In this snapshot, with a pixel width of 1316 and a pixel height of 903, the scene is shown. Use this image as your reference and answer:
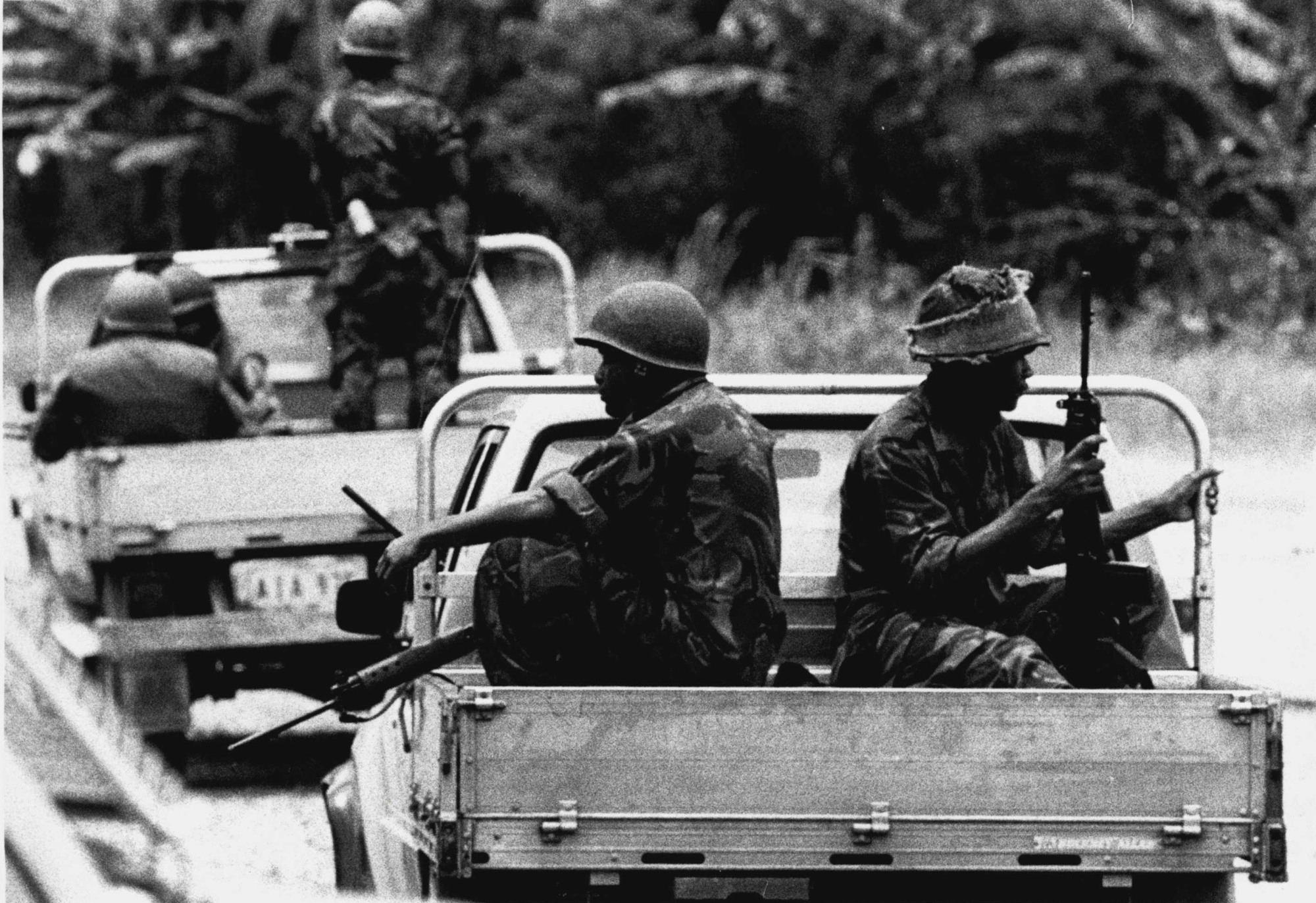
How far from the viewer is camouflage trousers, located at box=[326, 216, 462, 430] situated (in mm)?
13164

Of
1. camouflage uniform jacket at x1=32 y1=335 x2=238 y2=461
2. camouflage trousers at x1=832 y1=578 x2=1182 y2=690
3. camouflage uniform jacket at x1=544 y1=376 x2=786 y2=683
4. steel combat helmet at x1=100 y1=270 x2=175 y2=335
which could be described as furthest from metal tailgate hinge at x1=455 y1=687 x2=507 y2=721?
steel combat helmet at x1=100 y1=270 x2=175 y2=335

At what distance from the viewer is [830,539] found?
761cm

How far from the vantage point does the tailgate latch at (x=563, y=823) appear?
19.4ft

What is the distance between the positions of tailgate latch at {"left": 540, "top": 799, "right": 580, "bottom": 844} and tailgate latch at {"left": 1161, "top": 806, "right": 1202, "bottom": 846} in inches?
43.8

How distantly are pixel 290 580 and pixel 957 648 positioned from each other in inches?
181

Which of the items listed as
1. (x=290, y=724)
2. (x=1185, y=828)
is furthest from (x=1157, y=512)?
(x=290, y=724)

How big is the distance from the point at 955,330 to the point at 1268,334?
18155 mm

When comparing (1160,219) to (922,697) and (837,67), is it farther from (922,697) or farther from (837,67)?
(922,697)

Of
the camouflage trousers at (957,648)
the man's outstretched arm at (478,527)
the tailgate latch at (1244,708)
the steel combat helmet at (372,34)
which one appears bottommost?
the tailgate latch at (1244,708)

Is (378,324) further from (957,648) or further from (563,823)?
(563,823)

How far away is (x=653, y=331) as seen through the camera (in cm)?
660

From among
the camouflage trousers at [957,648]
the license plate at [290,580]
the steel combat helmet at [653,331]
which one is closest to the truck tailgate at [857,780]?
the camouflage trousers at [957,648]

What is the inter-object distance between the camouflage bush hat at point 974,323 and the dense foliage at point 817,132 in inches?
721

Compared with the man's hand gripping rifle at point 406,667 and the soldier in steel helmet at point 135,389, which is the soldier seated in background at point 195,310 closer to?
the soldier in steel helmet at point 135,389
